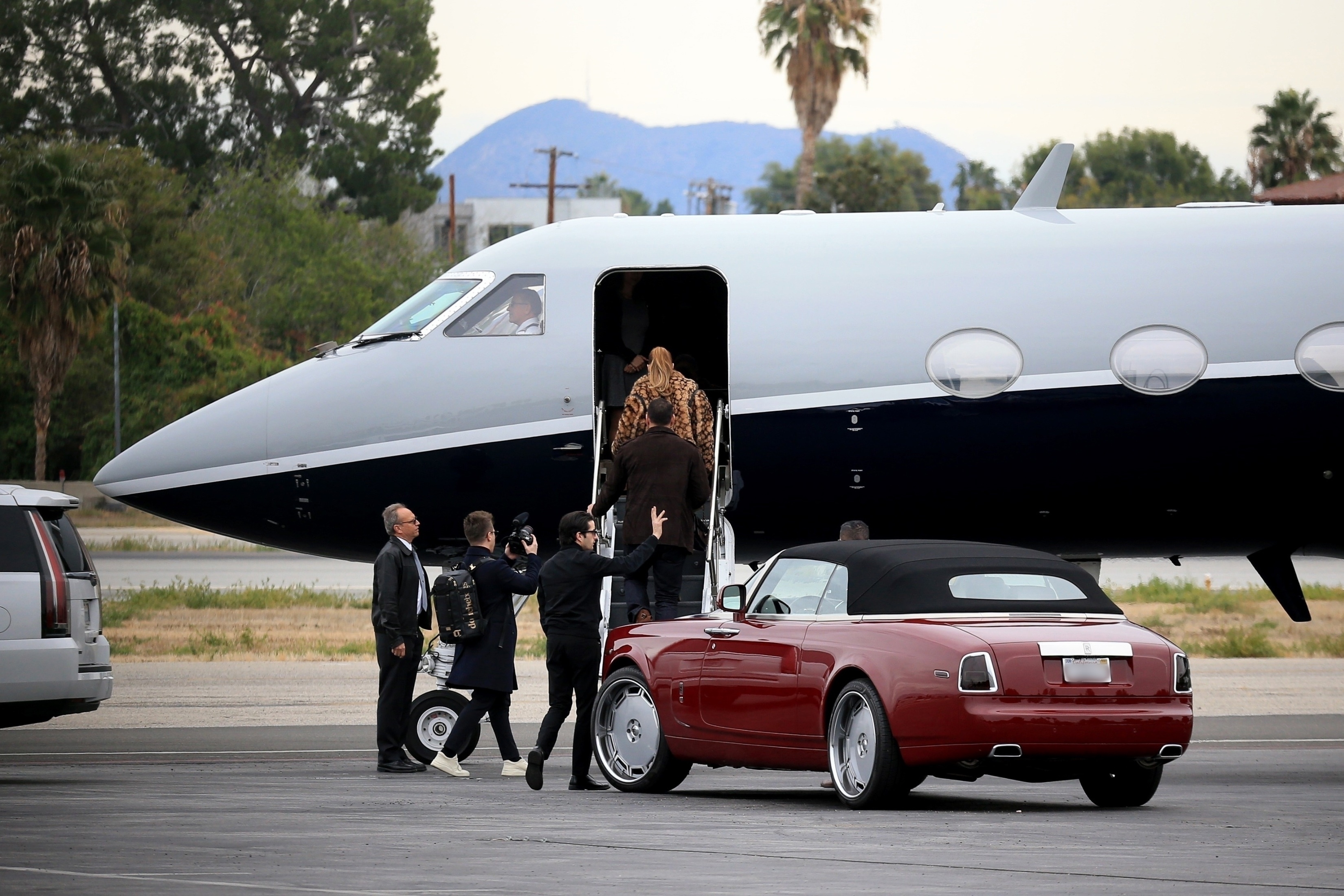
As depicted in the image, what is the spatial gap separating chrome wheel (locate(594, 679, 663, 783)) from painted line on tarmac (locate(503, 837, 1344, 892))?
2704 millimetres

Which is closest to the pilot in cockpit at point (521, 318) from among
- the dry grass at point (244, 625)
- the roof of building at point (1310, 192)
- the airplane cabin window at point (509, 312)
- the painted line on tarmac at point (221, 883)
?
the airplane cabin window at point (509, 312)

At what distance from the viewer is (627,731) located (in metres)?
12.1

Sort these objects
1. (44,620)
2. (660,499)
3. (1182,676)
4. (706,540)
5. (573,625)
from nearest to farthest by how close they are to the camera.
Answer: (1182,676) < (44,620) < (573,625) < (660,499) < (706,540)

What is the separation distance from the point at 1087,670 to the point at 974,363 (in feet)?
19.4

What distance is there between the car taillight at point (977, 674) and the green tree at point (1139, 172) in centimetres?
10248

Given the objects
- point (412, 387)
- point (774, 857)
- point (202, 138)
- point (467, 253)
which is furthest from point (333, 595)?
point (467, 253)

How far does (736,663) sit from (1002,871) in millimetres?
3518

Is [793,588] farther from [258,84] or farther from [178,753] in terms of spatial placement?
[258,84]

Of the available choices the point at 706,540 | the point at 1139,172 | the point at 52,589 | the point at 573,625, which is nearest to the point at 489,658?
the point at 573,625

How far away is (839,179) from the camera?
2977 inches

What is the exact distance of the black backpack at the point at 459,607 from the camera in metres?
12.9

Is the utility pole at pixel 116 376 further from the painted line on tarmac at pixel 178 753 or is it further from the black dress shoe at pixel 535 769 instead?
the black dress shoe at pixel 535 769

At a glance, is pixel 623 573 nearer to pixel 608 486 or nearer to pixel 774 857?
pixel 608 486

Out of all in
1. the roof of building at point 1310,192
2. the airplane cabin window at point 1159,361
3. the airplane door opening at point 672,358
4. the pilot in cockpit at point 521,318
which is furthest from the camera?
the roof of building at point 1310,192
